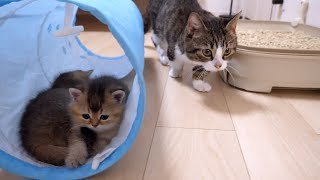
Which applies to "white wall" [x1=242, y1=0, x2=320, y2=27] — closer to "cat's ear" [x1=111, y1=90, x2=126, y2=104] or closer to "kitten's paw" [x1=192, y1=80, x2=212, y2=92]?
"kitten's paw" [x1=192, y1=80, x2=212, y2=92]

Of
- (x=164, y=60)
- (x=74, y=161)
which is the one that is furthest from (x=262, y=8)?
(x=74, y=161)

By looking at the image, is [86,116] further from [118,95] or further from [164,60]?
[164,60]

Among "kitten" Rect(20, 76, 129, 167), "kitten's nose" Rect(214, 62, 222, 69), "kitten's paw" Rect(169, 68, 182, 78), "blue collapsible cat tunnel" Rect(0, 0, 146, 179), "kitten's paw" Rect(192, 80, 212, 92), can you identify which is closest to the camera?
"blue collapsible cat tunnel" Rect(0, 0, 146, 179)

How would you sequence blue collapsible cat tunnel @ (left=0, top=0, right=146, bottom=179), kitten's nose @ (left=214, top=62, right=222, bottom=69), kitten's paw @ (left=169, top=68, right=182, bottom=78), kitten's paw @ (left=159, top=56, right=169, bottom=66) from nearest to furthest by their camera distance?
1. blue collapsible cat tunnel @ (left=0, top=0, right=146, bottom=179)
2. kitten's nose @ (left=214, top=62, right=222, bottom=69)
3. kitten's paw @ (left=169, top=68, right=182, bottom=78)
4. kitten's paw @ (left=159, top=56, right=169, bottom=66)

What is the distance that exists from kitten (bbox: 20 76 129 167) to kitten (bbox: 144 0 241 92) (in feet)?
1.89

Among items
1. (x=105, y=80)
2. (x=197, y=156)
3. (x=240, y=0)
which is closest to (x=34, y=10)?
(x=105, y=80)

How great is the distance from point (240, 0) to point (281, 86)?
2104mm

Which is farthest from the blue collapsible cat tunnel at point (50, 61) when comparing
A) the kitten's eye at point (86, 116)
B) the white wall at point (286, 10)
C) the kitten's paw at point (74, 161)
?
the white wall at point (286, 10)

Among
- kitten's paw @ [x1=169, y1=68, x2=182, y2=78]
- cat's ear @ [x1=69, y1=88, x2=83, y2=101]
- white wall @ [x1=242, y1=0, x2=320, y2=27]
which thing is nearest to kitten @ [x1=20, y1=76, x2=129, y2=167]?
cat's ear @ [x1=69, y1=88, x2=83, y2=101]

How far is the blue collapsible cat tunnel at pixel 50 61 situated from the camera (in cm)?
83

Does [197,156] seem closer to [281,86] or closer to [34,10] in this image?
[281,86]

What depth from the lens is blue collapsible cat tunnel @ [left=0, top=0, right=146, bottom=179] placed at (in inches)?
32.5

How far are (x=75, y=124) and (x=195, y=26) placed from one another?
76cm

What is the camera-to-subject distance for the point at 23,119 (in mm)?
1011
